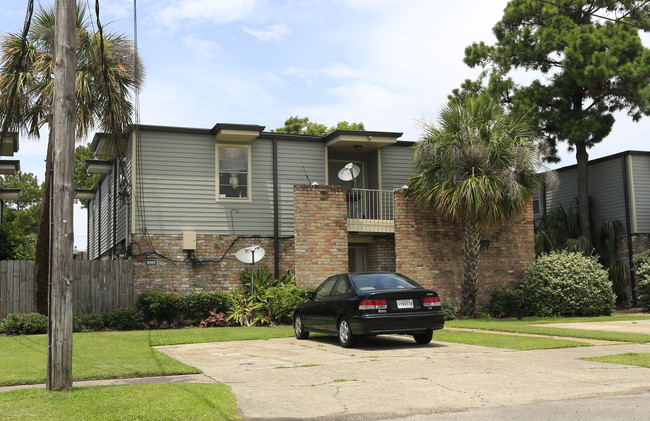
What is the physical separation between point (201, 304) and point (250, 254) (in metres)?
1.94

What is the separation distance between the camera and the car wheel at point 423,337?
11773mm

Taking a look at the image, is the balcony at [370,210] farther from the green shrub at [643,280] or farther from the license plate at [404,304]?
the green shrub at [643,280]

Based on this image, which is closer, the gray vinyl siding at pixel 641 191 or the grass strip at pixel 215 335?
the grass strip at pixel 215 335

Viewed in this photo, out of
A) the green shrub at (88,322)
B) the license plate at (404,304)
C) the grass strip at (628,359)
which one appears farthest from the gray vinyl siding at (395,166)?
the grass strip at (628,359)

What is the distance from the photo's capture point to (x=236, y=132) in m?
19.5

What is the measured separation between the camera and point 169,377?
830cm

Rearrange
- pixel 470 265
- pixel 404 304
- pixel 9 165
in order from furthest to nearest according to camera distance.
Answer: pixel 9 165
pixel 470 265
pixel 404 304

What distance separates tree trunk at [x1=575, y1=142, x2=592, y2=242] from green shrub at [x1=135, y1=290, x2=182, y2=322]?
15.4 m

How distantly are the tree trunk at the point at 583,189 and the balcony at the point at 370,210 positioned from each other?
27.1 feet

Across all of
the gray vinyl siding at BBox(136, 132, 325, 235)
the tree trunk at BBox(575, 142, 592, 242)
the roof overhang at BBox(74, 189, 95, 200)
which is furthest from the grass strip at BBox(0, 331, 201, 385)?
the tree trunk at BBox(575, 142, 592, 242)

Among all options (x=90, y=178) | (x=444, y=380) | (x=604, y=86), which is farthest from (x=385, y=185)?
(x=90, y=178)

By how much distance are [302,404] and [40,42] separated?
581 inches

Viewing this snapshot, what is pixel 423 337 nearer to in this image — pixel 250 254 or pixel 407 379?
pixel 407 379

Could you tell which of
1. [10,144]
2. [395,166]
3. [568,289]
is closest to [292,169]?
[395,166]
